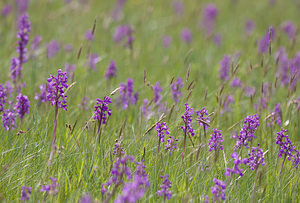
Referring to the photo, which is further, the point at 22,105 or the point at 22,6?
the point at 22,6

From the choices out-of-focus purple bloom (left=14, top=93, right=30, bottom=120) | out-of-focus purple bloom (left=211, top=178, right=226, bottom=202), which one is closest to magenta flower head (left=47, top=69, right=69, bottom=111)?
out-of-focus purple bloom (left=14, top=93, right=30, bottom=120)

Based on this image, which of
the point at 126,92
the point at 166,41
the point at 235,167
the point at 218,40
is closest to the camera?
the point at 235,167

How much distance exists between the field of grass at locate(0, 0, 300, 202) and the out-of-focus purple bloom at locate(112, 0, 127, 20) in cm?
4

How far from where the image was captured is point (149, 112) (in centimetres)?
386

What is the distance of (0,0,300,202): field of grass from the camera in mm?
2582

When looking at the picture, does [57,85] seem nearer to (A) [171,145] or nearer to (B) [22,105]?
(B) [22,105]

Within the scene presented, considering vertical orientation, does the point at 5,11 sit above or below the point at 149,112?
above

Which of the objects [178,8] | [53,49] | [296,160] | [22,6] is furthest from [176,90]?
[178,8]

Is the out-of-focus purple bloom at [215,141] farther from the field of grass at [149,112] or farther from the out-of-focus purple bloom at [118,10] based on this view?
the out-of-focus purple bloom at [118,10]

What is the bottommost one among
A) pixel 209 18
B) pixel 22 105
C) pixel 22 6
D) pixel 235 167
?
pixel 235 167

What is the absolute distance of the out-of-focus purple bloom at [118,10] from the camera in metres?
8.21

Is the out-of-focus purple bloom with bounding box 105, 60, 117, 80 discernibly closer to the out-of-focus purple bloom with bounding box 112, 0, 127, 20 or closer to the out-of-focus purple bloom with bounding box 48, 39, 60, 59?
the out-of-focus purple bloom with bounding box 48, 39, 60, 59

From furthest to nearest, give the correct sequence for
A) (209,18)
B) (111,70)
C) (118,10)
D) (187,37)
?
(209,18) → (118,10) → (187,37) → (111,70)

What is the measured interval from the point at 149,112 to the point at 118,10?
511 cm
